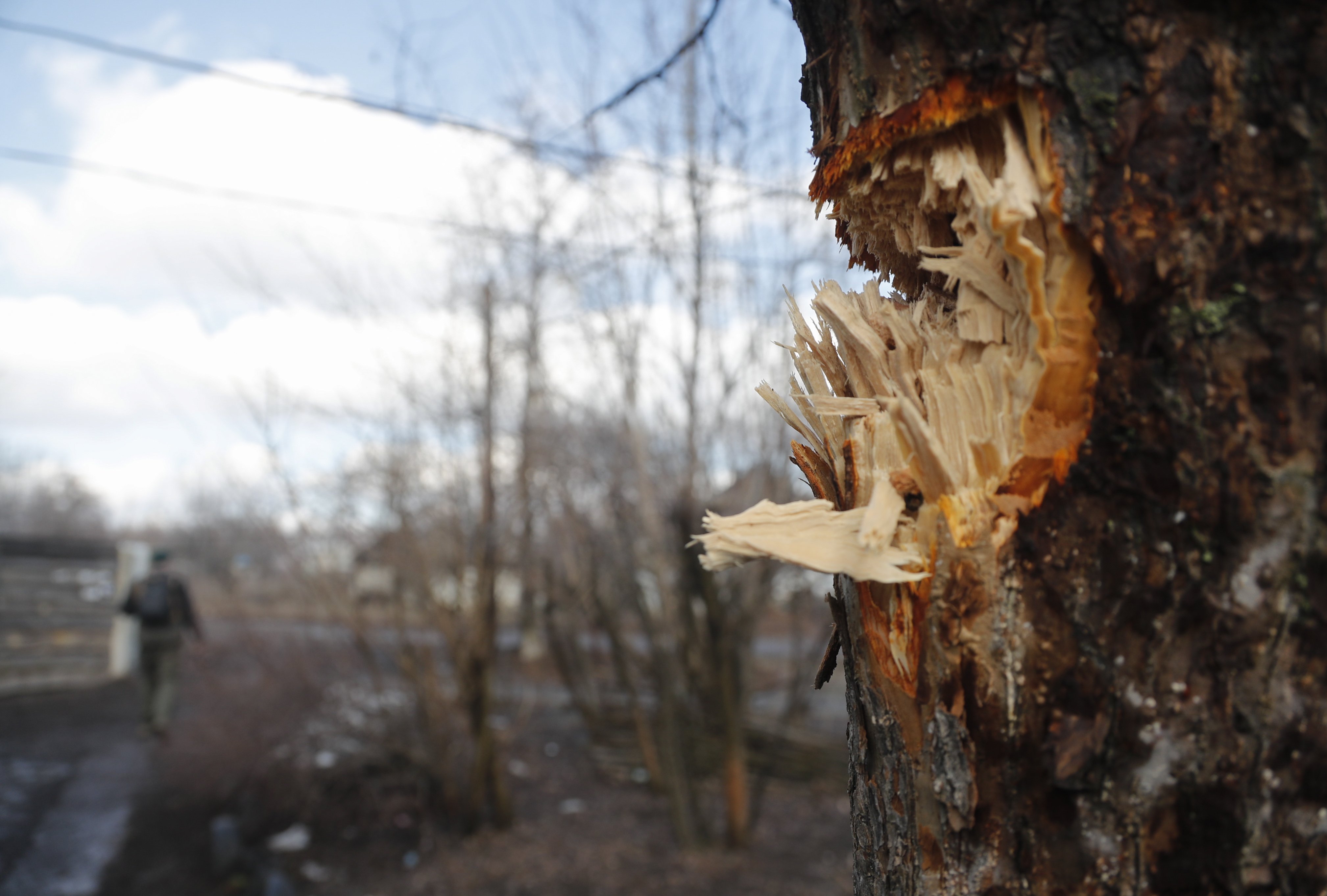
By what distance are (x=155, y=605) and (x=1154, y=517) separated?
32.7 feet

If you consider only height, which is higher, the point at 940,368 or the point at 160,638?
the point at 940,368

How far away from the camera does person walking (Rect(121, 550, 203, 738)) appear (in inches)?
336

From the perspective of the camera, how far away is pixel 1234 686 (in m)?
0.86

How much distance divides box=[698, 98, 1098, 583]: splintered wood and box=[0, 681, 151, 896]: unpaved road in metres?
6.36

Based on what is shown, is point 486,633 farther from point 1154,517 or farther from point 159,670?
point 1154,517

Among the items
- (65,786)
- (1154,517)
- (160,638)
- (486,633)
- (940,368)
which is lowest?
(65,786)

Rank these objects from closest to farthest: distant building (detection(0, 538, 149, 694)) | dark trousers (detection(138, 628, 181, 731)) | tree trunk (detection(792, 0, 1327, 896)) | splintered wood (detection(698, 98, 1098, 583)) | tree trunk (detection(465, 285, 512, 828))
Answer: tree trunk (detection(792, 0, 1327, 896)) → splintered wood (detection(698, 98, 1098, 583)) → tree trunk (detection(465, 285, 512, 828)) → dark trousers (detection(138, 628, 181, 731)) → distant building (detection(0, 538, 149, 694))

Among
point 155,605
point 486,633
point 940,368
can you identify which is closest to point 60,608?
point 155,605

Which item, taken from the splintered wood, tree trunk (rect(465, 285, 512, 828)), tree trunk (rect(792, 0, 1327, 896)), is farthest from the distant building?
tree trunk (rect(792, 0, 1327, 896))

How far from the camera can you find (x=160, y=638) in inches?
336

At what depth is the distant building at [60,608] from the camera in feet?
36.8

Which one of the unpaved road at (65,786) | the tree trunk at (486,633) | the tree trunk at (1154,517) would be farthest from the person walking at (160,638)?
the tree trunk at (1154,517)

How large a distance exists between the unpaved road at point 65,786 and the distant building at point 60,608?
1.97 feet

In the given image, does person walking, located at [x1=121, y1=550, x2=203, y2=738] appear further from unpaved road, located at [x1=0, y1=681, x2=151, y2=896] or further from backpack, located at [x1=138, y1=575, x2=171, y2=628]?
unpaved road, located at [x1=0, y1=681, x2=151, y2=896]
